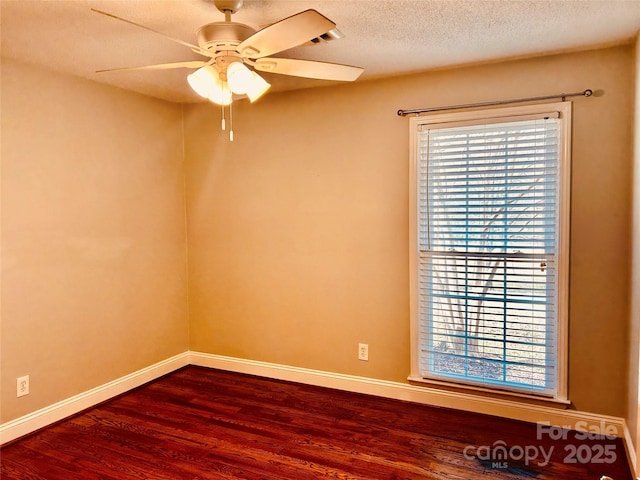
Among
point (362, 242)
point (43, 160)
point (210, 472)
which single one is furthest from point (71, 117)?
point (210, 472)

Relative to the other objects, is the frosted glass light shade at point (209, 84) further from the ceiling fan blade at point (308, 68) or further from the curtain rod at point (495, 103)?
the curtain rod at point (495, 103)

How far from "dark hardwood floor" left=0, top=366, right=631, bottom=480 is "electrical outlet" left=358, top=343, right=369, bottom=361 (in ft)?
0.95

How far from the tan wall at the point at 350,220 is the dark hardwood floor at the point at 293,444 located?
0.37 meters

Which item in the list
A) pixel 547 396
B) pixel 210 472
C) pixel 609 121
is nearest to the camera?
pixel 210 472

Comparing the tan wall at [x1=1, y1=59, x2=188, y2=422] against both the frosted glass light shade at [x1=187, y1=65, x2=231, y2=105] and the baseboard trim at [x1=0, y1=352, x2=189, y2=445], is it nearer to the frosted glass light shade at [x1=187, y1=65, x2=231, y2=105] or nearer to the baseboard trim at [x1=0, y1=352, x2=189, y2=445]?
the baseboard trim at [x1=0, y1=352, x2=189, y2=445]

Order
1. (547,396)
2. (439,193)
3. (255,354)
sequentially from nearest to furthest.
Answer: (547,396)
(439,193)
(255,354)

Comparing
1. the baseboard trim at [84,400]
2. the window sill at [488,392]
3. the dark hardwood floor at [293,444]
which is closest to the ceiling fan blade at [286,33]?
the dark hardwood floor at [293,444]

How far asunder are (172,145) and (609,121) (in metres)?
3.23

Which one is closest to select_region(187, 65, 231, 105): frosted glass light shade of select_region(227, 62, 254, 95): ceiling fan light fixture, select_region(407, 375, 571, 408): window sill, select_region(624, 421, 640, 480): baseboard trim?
select_region(227, 62, 254, 95): ceiling fan light fixture

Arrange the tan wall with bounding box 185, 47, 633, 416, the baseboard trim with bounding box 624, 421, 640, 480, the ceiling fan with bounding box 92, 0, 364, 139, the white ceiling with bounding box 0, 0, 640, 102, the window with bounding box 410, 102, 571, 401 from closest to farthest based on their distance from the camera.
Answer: the ceiling fan with bounding box 92, 0, 364, 139 → the white ceiling with bounding box 0, 0, 640, 102 → the baseboard trim with bounding box 624, 421, 640, 480 → the tan wall with bounding box 185, 47, 633, 416 → the window with bounding box 410, 102, 571, 401

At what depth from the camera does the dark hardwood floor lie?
2473 mm

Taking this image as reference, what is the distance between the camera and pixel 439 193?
3115 mm

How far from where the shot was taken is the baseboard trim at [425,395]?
9.27 ft

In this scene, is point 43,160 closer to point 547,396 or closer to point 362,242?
point 362,242
